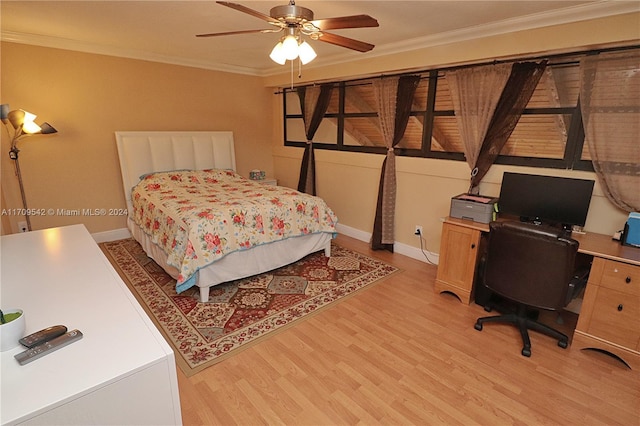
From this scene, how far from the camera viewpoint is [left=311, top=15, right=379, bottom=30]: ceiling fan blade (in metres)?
1.68

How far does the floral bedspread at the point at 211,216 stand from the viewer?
2.68 meters

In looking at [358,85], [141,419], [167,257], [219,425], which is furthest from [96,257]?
[358,85]

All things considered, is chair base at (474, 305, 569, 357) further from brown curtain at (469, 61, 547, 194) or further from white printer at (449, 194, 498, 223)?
brown curtain at (469, 61, 547, 194)

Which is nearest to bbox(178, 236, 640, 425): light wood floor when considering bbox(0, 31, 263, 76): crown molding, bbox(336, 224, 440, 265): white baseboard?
bbox(336, 224, 440, 265): white baseboard

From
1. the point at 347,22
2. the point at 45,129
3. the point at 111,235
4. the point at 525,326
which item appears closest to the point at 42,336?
the point at 347,22

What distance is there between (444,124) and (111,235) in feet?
14.1

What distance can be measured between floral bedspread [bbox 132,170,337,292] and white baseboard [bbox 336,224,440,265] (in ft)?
2.80

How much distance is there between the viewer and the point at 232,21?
2.70 meters

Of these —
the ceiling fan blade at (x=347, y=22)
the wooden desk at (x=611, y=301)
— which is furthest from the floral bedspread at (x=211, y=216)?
the wooden desk at (x=611, y=301)

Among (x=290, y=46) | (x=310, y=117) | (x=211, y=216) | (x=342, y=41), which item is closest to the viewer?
(x=290, y=46)

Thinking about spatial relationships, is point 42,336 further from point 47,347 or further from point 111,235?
point 111,235

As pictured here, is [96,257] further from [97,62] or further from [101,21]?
[97,62]


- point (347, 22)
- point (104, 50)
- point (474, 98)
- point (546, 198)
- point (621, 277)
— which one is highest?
point (104, 50)

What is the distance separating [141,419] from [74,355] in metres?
0.28
